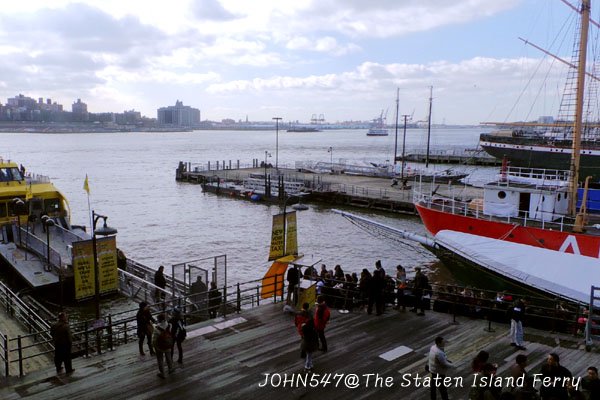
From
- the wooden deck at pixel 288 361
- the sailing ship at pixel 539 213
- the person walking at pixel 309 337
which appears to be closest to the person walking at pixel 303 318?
the person walking at pixel 309 337

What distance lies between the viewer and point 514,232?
22.4 meters

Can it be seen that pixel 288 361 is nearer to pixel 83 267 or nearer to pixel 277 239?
pixel 277 239

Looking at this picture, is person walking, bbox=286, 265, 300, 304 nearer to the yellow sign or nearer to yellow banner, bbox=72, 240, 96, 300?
the yellow sign

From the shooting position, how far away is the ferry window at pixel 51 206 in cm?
2677

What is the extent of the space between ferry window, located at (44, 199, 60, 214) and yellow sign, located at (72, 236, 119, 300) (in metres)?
10.7

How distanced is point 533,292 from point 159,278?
48.3 feet

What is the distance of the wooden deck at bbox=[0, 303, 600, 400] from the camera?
33.4ft

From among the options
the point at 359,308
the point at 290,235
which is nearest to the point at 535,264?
the point at 359,308

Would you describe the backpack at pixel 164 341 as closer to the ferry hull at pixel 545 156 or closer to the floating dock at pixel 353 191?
the floating dock at pixel 353 191

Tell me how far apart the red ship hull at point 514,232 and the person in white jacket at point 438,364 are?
13.8 m

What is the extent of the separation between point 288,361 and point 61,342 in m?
4.85

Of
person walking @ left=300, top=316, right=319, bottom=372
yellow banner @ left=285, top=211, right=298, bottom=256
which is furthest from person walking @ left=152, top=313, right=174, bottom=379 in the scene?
yellow banner @ left=285, top=211, right=298, bottom=256

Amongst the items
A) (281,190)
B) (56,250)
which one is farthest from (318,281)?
(281,190)

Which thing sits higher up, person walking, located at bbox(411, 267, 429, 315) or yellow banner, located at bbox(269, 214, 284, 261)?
yellow banner, located at bbox(269, 214, 284, 261)
